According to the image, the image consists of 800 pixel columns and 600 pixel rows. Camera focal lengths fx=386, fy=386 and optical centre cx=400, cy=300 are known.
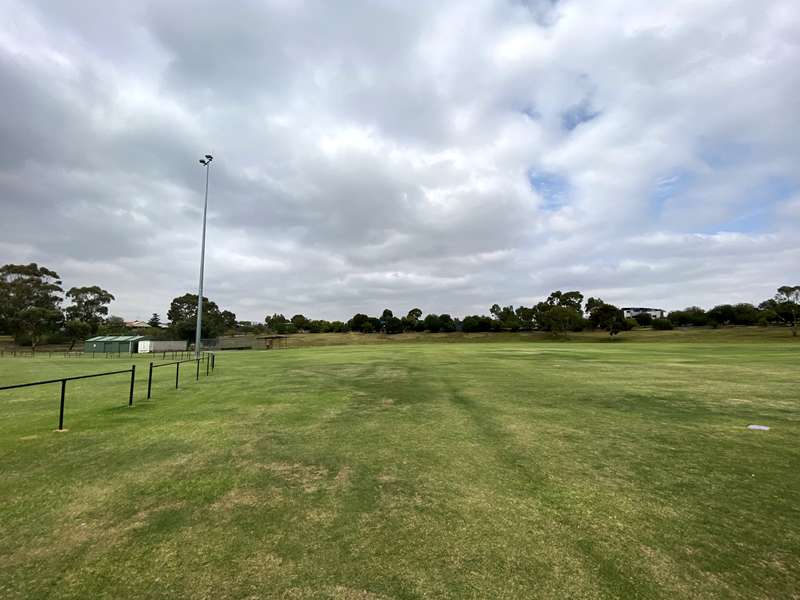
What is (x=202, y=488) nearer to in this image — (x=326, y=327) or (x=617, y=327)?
(x=617, y=327)

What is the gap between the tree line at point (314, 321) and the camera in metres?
73.8

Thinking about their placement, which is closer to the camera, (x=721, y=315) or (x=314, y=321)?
(x=721, y=315)

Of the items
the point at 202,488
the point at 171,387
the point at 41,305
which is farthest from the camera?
the point at 41,305

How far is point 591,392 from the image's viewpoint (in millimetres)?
13586

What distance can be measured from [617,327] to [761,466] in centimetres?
10521

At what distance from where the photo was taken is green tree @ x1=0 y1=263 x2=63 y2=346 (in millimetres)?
70250

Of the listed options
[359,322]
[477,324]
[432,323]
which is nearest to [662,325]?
[477,324]

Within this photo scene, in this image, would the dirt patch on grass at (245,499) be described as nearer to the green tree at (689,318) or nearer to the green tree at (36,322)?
the green tree at (36,322)

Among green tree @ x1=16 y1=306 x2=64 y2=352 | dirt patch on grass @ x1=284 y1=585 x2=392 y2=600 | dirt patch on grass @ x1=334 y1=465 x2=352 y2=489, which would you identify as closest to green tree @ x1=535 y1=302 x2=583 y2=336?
dirt patch on grass @ x1=334 y1=465 x2=352 y2=489

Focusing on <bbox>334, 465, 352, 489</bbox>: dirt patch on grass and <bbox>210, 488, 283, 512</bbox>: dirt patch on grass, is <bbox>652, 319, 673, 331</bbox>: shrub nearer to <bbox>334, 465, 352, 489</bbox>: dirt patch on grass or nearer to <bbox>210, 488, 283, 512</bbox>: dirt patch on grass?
<bbox>334, 465, 352, 489</bbox>: dirt patch on grass

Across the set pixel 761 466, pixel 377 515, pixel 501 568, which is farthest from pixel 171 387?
pixel 761 466

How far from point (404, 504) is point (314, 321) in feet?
511

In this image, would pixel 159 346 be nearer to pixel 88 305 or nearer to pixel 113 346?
pixel 113 346

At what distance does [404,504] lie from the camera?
490cm
